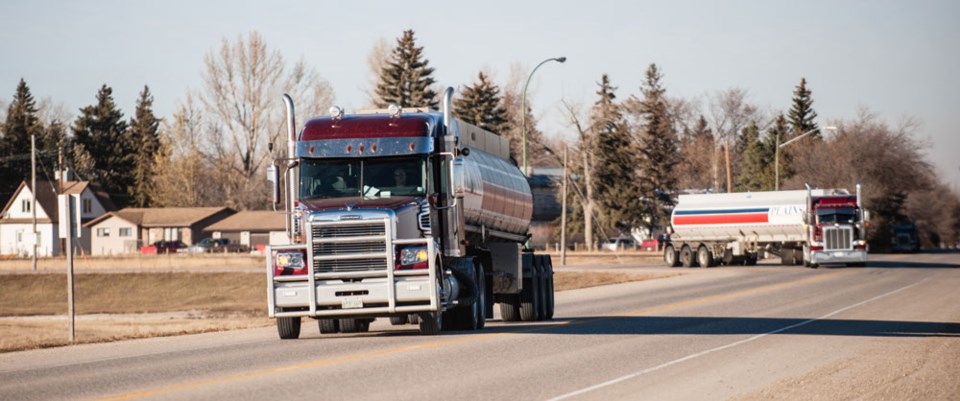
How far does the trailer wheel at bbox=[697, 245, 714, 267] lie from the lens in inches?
2527

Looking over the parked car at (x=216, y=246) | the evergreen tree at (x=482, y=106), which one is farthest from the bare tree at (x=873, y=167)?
the parked car at (x=216, y=246)

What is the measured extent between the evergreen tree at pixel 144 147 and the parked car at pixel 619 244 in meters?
44.1

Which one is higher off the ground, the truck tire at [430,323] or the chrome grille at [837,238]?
the chrome grille at [837,238]

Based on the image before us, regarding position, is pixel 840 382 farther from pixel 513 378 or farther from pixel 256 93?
pixel 256 93

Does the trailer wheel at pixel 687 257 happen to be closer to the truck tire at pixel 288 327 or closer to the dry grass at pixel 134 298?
the dry grass at pixel 134 298

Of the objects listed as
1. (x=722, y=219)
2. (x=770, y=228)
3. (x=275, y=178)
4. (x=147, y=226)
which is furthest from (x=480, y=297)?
(x=147, y=226)

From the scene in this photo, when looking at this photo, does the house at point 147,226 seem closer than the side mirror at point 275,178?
No

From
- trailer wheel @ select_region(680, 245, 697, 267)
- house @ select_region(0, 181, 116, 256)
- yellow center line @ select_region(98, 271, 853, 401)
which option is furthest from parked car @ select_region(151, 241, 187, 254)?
yellow center line @ select_region(98, 271, 853, 401)

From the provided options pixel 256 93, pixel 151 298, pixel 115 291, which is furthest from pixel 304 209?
pixel 256 93

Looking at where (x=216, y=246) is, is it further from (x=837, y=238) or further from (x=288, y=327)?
(x=288, y=327)

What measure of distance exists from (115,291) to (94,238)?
53597 millimetres

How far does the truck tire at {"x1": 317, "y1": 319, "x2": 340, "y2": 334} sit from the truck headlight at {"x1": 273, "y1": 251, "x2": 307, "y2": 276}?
2827 millimetres

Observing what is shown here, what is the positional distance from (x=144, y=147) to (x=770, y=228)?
89709 mm

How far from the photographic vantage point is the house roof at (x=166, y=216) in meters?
114
